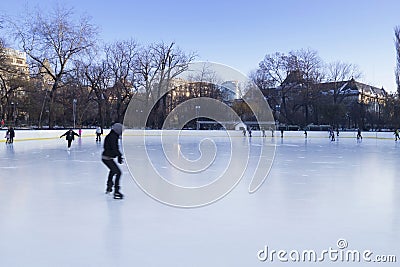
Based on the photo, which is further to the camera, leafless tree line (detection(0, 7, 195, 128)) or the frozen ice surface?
leafless tree line (detection(0, 7, 195, 128))

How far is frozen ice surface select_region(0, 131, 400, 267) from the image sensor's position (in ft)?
10.5

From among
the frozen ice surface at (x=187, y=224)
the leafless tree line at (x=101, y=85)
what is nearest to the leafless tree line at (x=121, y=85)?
the leafless tree line at (x=101, y=85)

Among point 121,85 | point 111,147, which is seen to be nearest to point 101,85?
point 121,85

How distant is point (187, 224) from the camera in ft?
13.9

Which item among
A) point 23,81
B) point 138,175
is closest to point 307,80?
point 23,81

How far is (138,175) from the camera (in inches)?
320

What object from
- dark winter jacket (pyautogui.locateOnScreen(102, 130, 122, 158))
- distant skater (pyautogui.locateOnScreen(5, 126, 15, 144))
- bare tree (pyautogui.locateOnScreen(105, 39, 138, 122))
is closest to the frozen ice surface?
dark winter jacket (pyautogui.locateOnScreen(102, 130, 122, 158))

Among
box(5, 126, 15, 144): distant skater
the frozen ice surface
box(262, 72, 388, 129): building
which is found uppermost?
box(262, 72, 388, 129): building

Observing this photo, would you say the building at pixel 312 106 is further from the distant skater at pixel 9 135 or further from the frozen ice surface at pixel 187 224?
the frozen ice surface at pixel 187 224

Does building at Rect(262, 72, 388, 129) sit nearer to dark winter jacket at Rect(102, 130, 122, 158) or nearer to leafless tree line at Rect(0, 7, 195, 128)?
leafless tree line at Rect(0, 7, 195, 128)

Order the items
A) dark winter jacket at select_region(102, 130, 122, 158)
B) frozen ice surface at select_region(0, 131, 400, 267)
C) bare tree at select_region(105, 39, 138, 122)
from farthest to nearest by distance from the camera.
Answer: bare tree at select_region(105, 39, 138, 122), dark winter jacket at select_region(102, 130, 122, 158), frozen ice surface at select_region(0, 131, 400, 267)

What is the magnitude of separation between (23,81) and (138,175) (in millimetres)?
38105

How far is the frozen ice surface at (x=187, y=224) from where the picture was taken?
10.5 ft

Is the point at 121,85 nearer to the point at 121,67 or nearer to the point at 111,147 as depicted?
the point at 121,67
